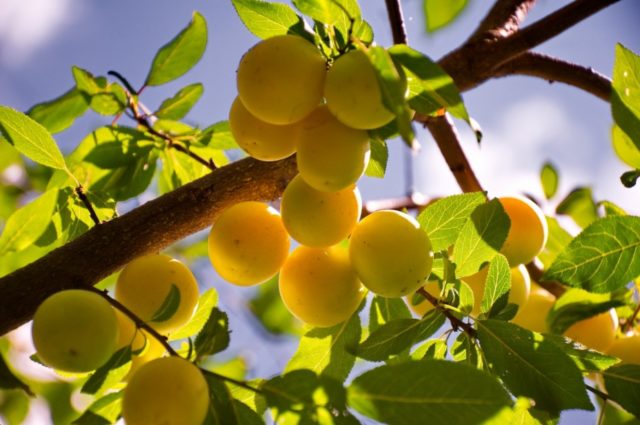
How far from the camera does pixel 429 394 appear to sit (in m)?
0.70

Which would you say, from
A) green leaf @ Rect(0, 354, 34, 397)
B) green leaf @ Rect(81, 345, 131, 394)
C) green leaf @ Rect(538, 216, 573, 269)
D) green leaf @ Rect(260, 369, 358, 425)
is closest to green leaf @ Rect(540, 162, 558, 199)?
green leaf @ Rect(538, 216, 573, 269)

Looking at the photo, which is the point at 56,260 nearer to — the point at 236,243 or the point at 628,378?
the point at 236,243

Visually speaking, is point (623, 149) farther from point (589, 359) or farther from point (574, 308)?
point (589, 359)

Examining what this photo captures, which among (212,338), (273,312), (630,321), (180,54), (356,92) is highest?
(356,92)

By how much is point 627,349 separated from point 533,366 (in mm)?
425

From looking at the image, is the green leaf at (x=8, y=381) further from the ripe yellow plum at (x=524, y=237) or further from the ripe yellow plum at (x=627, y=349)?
the ripe yellow plum at (x=627, y=349)

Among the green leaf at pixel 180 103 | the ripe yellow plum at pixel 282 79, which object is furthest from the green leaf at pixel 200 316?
the green leaf at pixel 180 103

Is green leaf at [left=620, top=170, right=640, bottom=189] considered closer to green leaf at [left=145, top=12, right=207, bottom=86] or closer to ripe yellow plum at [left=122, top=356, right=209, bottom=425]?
ripe yellow plum at [left=122, top=356, right=209, bottom=425]

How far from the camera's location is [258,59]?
0.79 m

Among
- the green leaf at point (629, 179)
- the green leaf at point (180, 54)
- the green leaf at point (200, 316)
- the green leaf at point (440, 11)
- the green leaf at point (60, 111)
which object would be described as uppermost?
the green leaf at point (440, 11)

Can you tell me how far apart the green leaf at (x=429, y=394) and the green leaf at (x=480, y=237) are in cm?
30

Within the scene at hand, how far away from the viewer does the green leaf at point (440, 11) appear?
117 centimetres

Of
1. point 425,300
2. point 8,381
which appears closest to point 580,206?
point 425,300

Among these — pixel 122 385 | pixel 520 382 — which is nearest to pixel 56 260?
pixel 122 385
